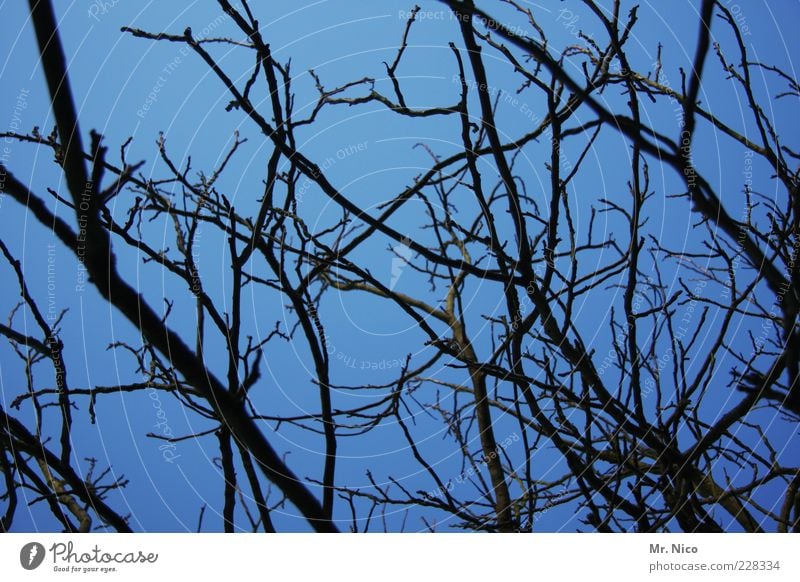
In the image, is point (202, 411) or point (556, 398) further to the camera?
point (556, 398)

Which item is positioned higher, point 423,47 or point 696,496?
point 423,47

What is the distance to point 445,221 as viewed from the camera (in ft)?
6.75

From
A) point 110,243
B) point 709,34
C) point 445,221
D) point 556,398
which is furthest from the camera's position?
point 445,221

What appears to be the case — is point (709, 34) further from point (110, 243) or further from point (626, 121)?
point (110, 243)

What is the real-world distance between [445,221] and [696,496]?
1132 mm

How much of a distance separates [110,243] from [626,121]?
1442 mm

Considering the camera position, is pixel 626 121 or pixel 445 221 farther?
pixel 445 221

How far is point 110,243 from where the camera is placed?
1.62 meters

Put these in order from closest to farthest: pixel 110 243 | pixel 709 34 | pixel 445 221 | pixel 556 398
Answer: pixel 110 243 < pixel 556 398 < pixel 709 34 < pixel 445 221

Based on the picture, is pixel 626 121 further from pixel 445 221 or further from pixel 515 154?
pixel 445 221
